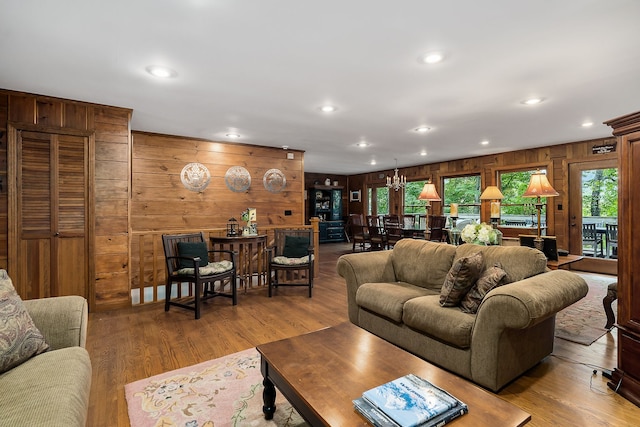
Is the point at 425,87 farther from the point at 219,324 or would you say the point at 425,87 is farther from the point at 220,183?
the point at 220,183

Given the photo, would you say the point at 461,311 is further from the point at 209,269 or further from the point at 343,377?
the point at 209,269

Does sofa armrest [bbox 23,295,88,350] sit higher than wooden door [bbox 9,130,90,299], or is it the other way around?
wooden door [bbox 9,130,90,299]

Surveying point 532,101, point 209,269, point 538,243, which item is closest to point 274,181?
point 209,269

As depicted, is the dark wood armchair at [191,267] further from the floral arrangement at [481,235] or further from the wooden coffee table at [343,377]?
the floral arrangement at [481,235]

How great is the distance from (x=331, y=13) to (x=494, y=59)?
1478mm

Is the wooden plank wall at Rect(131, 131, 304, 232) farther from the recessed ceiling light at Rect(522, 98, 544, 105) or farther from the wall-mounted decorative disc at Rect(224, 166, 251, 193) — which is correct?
the recessed ceiling light at Rect(522, 98, 544, 105)

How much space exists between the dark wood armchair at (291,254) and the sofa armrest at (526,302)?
2.59 metres

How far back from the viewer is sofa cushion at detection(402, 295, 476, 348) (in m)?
2.05

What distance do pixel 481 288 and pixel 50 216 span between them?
425 cm

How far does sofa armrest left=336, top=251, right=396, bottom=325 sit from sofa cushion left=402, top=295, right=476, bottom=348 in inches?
25.4

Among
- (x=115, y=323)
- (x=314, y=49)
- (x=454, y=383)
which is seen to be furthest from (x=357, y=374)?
(x=115, y=323)

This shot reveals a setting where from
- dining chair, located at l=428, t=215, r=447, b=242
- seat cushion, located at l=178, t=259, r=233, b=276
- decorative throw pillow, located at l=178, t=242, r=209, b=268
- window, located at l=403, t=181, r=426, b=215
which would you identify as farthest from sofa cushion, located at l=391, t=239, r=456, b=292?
window, located at l=403, t=181, r=426, b=215

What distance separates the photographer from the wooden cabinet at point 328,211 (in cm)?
1062

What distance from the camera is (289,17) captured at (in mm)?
1986
